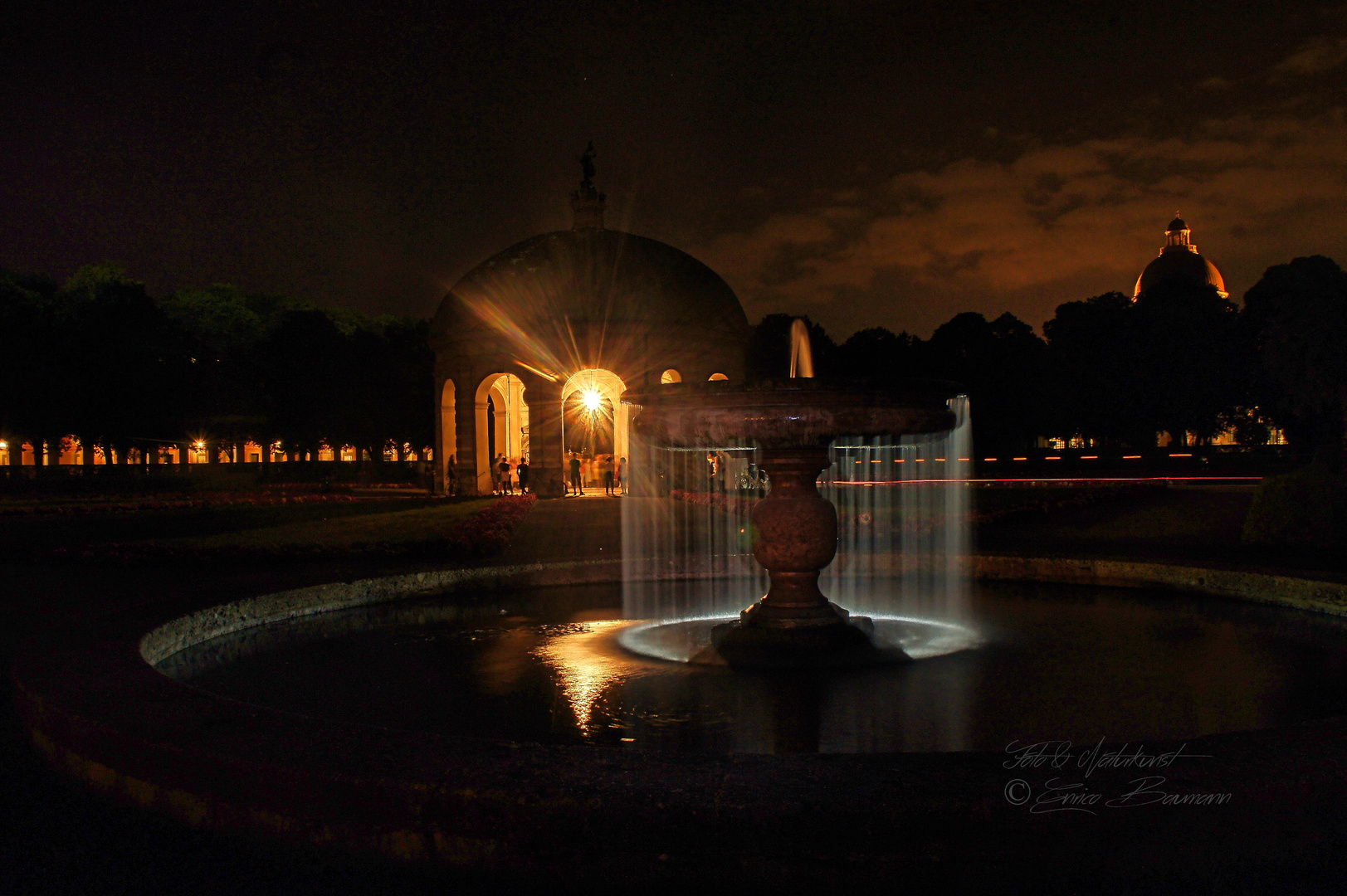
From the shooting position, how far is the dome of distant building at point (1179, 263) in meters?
115

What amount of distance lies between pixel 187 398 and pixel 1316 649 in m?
50.9

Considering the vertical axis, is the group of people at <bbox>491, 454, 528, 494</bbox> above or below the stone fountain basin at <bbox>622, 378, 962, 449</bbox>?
below

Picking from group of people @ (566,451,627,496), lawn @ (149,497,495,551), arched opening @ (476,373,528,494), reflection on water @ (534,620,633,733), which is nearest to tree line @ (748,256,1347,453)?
group of people @ (566,451,627,496)

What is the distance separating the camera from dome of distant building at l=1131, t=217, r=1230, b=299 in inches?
4510

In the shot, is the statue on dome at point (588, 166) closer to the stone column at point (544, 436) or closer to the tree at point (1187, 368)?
the stone column at point (544, 436)

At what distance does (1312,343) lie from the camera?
1601 inches

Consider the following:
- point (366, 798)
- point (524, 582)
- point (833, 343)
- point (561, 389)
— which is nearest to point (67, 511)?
point (561, 389)

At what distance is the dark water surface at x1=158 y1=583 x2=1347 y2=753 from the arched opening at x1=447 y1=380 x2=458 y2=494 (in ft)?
89.3

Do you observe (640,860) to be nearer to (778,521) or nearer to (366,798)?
(366,798)

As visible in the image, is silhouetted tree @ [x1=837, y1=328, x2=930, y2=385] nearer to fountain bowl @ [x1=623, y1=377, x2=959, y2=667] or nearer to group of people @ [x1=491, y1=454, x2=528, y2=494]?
group of people @ [x1=491, y1=454, x2=528, y2=494]

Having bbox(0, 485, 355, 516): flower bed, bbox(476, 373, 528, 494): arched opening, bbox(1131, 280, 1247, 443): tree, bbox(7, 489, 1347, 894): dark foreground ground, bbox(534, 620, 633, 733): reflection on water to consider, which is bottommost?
bbox(534, 620, 633, 733): reflection on water

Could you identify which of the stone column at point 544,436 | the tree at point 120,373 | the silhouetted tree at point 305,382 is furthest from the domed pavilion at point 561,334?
the tree at point 120,373

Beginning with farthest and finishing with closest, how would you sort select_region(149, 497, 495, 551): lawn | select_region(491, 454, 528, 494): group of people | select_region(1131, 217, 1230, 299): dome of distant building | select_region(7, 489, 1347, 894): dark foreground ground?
1. select_region(1131, 217, 1230, 299): dome of distant building
2. select_region(491, 454, 528, 494): group of people
3. select_region(149, 497, 495, 551): lawn
4. select_region(7, 489, 1347, 894): dark foreground ground

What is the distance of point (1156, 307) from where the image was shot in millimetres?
53969
